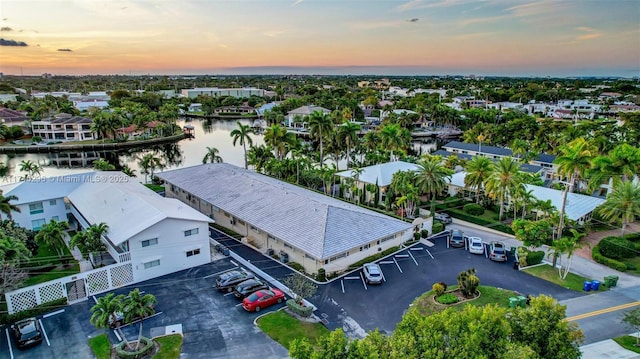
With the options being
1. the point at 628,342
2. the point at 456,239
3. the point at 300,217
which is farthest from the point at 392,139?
the point at 628,342

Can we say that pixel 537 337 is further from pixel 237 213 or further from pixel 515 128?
pixel 515 128

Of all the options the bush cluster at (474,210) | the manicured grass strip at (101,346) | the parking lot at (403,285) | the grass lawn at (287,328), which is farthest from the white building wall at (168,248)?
the bush cluster at (474,210)

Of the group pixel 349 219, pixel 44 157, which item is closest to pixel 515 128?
pixel 349 219

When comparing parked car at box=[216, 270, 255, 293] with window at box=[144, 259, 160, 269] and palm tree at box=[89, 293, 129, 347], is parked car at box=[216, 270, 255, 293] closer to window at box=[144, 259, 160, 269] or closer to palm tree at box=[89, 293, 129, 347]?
window at box=[144, 259, 160, 269]

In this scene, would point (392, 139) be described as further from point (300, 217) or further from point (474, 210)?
point (300, 217)

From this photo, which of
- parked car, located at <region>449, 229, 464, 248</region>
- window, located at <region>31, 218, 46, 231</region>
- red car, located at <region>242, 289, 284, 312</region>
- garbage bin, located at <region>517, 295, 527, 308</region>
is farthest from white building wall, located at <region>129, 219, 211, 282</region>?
garbage bin, located at <region>517, 295, 527, 308</region>

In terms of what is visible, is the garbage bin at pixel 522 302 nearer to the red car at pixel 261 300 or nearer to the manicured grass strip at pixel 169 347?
the red car at pixel 261 300
